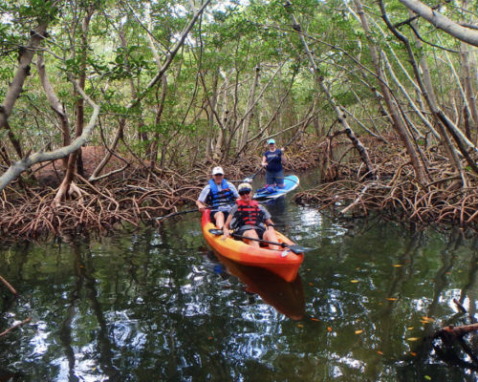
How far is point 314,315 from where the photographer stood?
439cm

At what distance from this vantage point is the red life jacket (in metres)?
6.24

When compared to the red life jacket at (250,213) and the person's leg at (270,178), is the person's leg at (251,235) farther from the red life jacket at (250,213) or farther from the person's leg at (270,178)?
the person's leg at (270,178)

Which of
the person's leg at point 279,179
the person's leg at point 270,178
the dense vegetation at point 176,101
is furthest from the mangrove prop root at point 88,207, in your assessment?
the person's leg at point 279,179

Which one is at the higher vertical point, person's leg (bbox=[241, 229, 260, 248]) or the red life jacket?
the red life jacket

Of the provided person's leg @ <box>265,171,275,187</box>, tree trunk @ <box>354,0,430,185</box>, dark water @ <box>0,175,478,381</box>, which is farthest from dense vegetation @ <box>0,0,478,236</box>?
dark water @ <box>0,175,478,381</box>

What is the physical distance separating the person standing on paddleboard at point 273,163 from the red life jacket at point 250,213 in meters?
5.32

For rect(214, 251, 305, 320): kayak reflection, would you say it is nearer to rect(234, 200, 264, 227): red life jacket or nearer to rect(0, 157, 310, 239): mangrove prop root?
rect(234, 200, 264, 227): red life jacket

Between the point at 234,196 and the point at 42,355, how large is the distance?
185 inches

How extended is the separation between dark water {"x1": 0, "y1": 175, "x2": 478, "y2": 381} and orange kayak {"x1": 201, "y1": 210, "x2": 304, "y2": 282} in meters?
0.19

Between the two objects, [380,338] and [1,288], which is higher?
[380,338]

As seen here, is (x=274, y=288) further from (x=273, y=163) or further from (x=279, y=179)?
(x=279, y=179)

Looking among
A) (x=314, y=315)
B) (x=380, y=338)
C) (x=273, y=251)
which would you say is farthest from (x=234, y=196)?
(x=380, y=338)

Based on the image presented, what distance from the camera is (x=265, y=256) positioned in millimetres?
5375

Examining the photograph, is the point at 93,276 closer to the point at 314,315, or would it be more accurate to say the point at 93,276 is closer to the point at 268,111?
the point at 314,315
